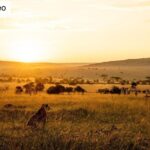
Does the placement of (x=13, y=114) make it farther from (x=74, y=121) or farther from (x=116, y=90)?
(x=116, y=90)

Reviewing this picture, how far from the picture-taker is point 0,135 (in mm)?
9375

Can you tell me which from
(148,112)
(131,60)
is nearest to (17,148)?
(148,112)

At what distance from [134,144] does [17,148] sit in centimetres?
221

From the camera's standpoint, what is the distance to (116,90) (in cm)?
3544

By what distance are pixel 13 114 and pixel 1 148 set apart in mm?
7910

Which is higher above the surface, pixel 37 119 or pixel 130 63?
pixel 37 119

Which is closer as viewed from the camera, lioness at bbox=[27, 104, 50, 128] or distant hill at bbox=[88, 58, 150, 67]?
lioness at bbox=[27, 104, 50, 128]

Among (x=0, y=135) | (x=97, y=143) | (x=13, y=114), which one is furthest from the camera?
(x=13, y=114)

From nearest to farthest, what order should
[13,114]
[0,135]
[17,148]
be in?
[17,148] < [0,135] < [13,114]

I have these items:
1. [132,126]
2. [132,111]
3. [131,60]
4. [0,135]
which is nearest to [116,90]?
[132,111]

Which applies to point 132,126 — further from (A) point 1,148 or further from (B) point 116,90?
(B) point 116,90

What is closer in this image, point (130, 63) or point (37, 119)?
point (37, 119)

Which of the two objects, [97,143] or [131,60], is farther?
[131,60]

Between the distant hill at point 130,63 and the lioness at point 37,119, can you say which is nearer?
the lioness at point 37,119
